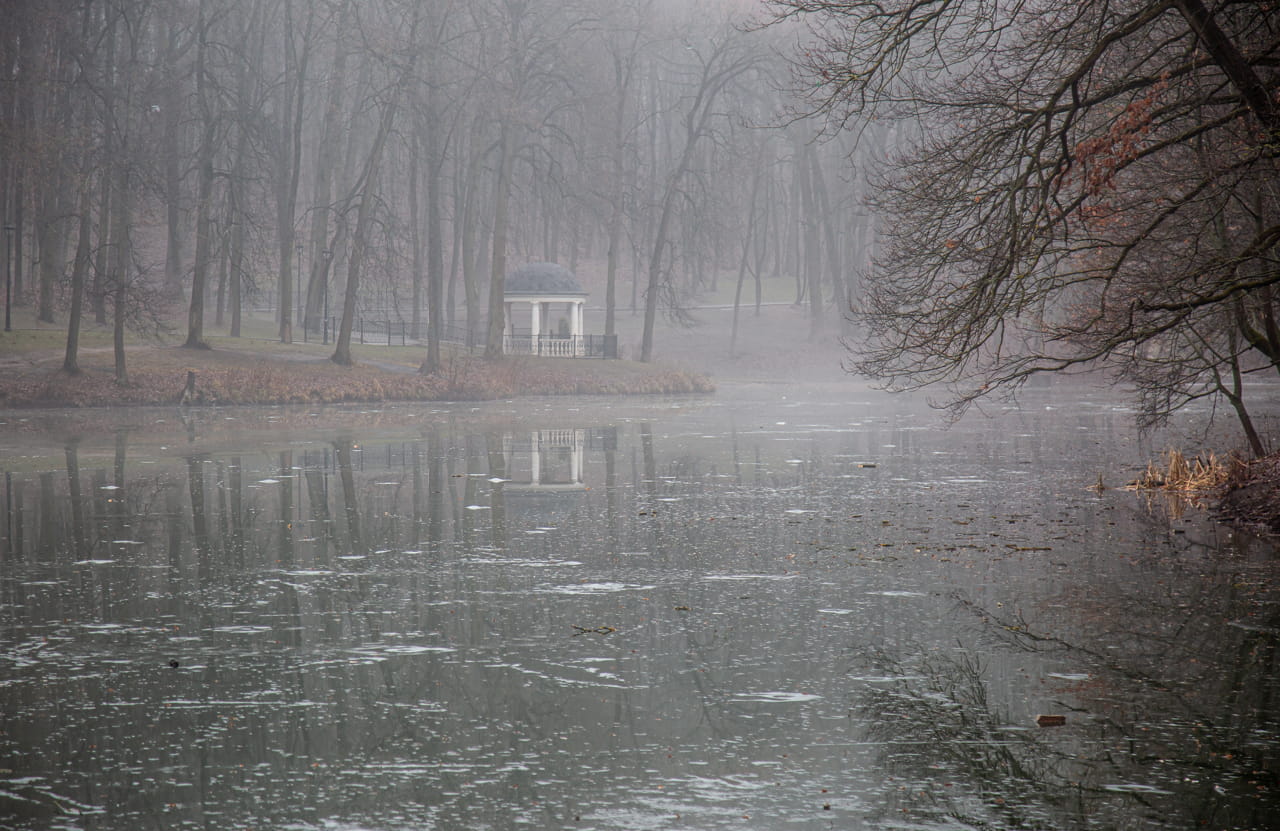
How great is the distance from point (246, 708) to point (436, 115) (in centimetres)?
3531

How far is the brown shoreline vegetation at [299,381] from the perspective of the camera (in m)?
32.3

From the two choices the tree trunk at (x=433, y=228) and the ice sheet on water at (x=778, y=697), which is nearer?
the ice sheet on water at (x=778, y=697)

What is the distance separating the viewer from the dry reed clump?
15781 millimetres

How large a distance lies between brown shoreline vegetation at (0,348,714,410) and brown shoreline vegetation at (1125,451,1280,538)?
25177 millimetres

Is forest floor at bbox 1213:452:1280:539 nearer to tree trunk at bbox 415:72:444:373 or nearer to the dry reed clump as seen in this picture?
the dry reed clump

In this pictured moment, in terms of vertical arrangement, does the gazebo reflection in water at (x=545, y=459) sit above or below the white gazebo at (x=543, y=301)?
below

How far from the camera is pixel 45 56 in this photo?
1432 inches

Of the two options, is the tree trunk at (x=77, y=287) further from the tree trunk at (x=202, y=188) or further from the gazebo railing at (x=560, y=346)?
the gazebo railing at (x=560, y=346)

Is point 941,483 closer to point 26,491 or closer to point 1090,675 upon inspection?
point 1090,675

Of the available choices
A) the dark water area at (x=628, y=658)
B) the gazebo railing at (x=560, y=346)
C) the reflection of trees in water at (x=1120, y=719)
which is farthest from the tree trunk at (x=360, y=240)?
the reflection of trees in water at (x=1120, y=719)

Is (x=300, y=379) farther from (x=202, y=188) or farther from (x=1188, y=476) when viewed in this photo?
(x=1188, y=476)

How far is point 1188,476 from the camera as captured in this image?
16188 mm

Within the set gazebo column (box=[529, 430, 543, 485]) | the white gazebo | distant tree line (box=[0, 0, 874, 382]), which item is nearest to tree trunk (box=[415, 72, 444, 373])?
distant tree line (box=[0, 0, 874, 382])

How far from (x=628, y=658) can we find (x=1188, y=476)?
1135cm
